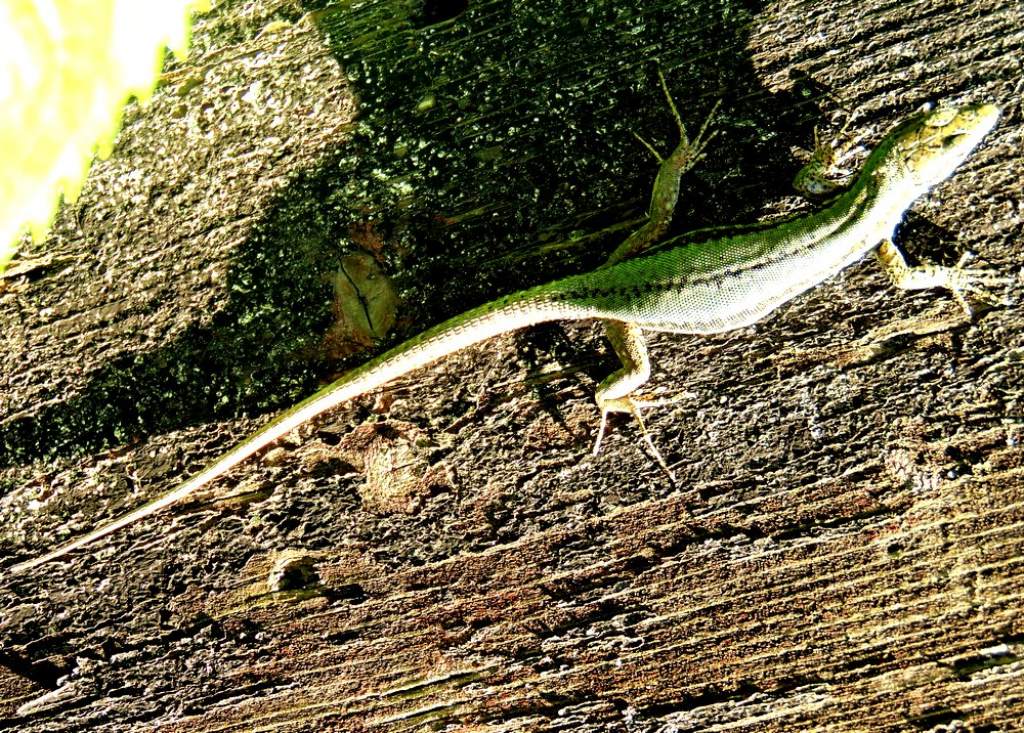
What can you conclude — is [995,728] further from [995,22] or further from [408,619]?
[995,22]

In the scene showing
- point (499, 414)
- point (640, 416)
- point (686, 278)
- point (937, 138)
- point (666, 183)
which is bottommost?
point (640, 416)

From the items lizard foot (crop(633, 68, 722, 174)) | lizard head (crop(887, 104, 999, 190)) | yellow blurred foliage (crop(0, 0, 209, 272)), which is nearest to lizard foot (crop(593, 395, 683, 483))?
lizard foot (crop(633, 68, 722, 174))

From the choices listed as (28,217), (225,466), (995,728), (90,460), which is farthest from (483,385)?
(995,728)

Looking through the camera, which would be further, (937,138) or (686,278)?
(686,278)

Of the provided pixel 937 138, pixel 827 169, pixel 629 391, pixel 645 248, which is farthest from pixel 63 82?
pixel 937 138

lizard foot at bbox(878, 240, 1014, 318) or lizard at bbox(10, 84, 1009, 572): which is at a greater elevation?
lizard at bbox(10, 84, 1009, 572)

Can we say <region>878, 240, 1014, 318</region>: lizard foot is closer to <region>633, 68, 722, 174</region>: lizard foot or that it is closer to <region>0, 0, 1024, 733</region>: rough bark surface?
<region>0, 0, 1024, 733</region>: rough bark surface

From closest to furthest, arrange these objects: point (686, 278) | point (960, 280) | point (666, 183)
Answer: point (960, 280) → point (666, 183) → point (686, 278)

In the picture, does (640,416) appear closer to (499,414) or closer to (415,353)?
(499,414)
